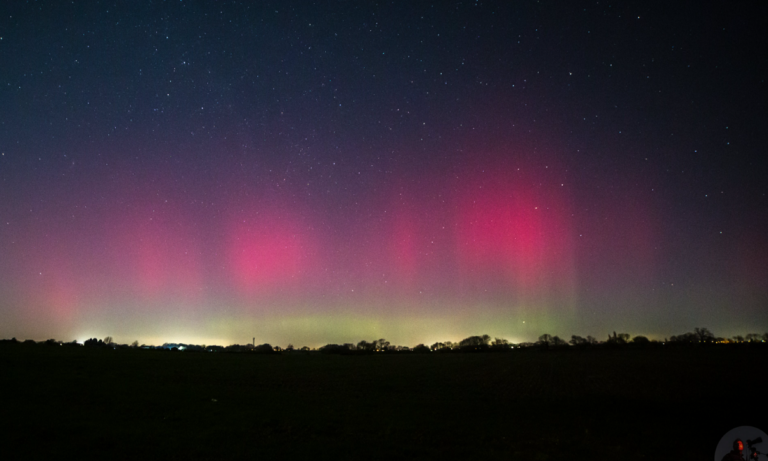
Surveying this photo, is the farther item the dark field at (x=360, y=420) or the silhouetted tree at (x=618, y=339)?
the silhouetted tree at (x=618, y=339)

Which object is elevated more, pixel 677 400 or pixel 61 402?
pixel 61 402

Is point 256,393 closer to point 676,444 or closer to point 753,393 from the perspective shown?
point 676,444

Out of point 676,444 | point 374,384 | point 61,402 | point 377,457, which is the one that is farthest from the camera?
point 374,384

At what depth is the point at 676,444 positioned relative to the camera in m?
15.6

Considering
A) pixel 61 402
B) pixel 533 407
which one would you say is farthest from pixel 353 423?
pixel 61 402

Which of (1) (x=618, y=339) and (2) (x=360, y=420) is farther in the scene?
(1) (x=618, y=339)

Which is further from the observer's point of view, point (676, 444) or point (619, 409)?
point (619, 409)

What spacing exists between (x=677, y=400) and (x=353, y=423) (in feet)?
80.2

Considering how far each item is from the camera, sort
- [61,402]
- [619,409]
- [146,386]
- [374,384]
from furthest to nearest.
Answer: [374,384], [146,386], [619,409], [61,402]

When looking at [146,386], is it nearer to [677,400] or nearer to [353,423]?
[353,423]

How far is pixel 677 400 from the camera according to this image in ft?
96.6

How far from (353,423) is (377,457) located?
20.3ft

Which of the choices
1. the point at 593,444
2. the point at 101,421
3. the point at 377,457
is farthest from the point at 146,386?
the point at 593,444

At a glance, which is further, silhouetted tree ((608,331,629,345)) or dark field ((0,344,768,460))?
silhouetted tree ((608,331,629,345))
